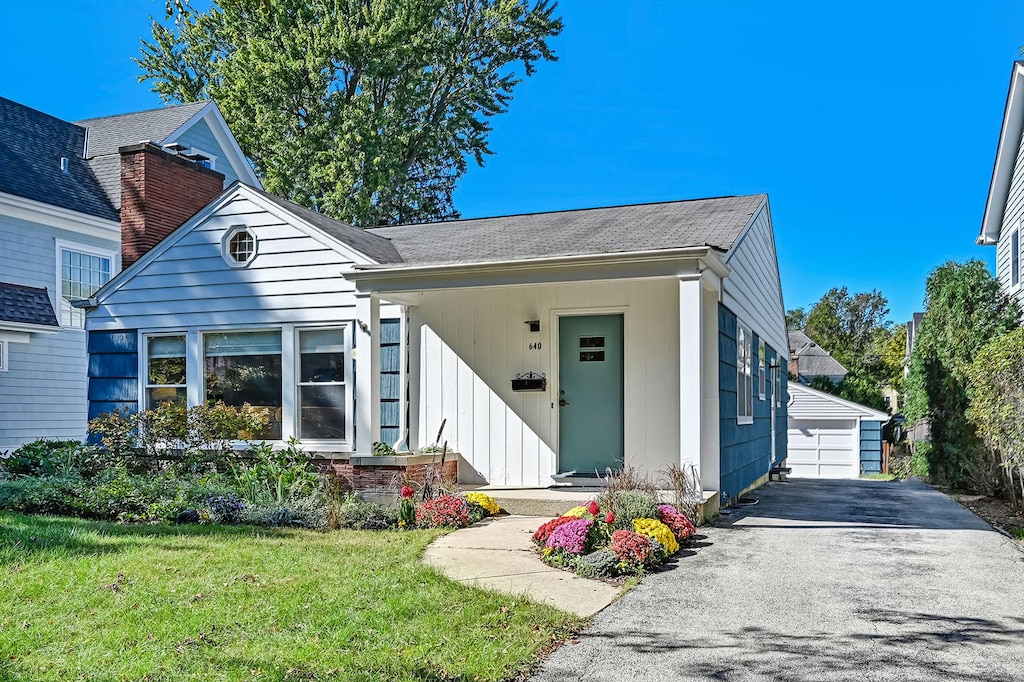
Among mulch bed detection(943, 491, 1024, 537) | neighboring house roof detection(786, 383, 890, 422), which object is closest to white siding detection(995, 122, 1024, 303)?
mulch bed detection(943, 491, 1024, 537)

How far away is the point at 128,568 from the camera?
19.0 feet

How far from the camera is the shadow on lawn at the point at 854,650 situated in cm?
403

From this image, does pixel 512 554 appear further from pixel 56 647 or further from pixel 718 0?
pixel 718 0

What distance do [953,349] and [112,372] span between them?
1423cm

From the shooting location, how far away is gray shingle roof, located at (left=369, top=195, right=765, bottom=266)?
9434 mm

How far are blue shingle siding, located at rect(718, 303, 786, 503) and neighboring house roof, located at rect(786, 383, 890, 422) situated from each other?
1212cm

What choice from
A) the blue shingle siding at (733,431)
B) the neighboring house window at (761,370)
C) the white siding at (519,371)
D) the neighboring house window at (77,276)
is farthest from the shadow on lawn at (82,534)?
the neighboring house window at (77,276)

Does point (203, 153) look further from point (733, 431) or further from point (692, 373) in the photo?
point (692, 373)

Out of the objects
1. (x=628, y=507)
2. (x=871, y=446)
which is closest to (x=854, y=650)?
(x=628, y=507)

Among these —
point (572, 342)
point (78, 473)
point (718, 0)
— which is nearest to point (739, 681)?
point (572, 342)

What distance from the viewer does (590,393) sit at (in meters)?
10.3

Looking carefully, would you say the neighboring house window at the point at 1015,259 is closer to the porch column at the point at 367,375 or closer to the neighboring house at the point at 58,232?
the porch column at the point at 367,375

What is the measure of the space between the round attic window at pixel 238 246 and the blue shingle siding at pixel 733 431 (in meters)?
5.96

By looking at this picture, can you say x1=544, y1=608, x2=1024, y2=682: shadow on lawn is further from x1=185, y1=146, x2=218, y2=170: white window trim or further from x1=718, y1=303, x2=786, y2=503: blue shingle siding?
x1=185, y1=146, x2=218, y2=170: white window trim
